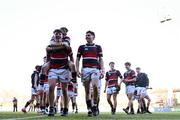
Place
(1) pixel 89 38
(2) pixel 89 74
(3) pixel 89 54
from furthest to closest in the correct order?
(3) pixel 89 54 → (1) pixel 89 38 → (2) pixel 89 74

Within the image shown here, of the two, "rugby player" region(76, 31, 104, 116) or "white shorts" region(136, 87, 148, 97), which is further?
"white shorts" region(136, 87, 148, 97)

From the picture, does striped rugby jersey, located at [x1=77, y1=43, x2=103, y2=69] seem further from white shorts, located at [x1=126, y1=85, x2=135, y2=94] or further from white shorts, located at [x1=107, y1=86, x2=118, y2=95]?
white shorts, located at [x1=126, y1=85, x2=135, y2=94]

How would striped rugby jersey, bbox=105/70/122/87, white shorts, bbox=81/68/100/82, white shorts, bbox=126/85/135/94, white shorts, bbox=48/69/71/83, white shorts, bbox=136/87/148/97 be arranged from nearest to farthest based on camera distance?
1. white shorts, bbox=48/69/71/83
2. white shorts, bbox=81/68/100/82
3. striped rugby jersey, bbox=105/70/122/87
4. white shorts, bbox=126/85/135/94
5. white shorts, bbox=136/87/148/97

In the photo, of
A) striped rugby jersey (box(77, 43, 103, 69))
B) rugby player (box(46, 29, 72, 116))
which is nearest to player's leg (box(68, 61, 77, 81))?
rugby player (box(46, 29, 72, 116))

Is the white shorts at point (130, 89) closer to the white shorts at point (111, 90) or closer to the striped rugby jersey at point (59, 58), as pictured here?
the white shorts at point (111, 90)

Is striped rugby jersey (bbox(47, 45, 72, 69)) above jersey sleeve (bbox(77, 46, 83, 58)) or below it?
below

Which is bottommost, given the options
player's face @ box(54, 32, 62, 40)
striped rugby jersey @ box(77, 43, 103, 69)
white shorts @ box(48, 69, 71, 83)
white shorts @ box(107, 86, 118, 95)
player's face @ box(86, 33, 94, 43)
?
white shorts @ box(48, 69, 71, 83)

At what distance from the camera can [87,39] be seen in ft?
43.7

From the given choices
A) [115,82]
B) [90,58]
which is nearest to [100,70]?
[90,58]

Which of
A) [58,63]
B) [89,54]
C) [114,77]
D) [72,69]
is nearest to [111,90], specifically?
[114,77]

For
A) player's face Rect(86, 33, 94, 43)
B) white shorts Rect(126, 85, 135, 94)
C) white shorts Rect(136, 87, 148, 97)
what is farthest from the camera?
white shorts Rect(136, 87, 148, 97)

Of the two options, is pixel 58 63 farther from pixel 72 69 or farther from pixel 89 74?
pixel 89 74

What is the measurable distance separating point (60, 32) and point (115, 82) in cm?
906

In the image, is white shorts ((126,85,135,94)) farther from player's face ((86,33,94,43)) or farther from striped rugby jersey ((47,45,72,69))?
striped rugby jersey ((47,45,72,69))
